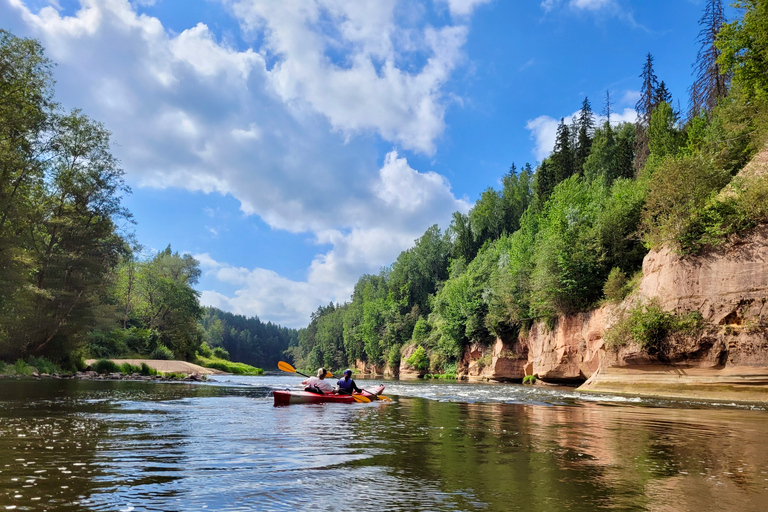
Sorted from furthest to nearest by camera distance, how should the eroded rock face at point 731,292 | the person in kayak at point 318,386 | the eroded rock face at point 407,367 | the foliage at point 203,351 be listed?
the eroded rock face at point 407,367, the foliage at point 203,351, the eroded rock face at point 731,292, the person in kayak at point 318,386

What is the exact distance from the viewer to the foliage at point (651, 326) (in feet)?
75.9

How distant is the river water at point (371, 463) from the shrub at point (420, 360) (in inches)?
2429

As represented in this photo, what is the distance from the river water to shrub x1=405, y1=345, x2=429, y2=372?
202 feet

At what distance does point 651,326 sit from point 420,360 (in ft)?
167

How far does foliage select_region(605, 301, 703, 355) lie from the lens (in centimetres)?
2312

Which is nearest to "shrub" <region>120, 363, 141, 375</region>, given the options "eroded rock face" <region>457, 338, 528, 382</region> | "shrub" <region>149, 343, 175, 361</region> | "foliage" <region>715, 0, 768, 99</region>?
"shrub" <region>149, 343, 175, 361</region>

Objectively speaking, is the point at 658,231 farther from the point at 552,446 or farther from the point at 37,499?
the point at 37,499

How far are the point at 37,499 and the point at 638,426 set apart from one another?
11531 mm

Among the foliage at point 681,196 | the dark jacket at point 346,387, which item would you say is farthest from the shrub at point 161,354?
the foliage at point 681,196

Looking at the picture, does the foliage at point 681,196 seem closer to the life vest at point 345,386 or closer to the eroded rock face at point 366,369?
the life vest at point 345,386

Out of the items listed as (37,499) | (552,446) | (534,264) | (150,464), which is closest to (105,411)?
(150,464)

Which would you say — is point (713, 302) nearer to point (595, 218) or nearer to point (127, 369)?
point (595, 218)

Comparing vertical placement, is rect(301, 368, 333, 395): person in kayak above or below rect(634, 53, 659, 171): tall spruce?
below

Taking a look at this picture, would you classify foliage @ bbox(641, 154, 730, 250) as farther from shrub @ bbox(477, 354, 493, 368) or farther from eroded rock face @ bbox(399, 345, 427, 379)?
eroded rock face @ bbox(399, 345, 427, 379)
